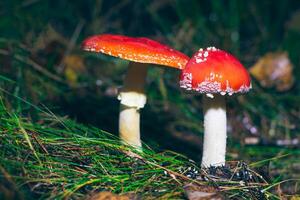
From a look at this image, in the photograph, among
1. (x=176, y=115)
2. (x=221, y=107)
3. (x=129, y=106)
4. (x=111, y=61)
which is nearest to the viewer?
(x=221, y=107)

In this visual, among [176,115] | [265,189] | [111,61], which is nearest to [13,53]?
[111,61]

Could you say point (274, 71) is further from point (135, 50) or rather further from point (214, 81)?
point (135, 50)

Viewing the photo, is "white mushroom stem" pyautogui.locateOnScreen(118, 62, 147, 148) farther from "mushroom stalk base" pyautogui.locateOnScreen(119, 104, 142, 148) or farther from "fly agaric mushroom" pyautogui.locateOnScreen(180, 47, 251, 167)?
"fly agaric mushroom" pyautogui.locateOnScreen(180, 47, 251, 167)

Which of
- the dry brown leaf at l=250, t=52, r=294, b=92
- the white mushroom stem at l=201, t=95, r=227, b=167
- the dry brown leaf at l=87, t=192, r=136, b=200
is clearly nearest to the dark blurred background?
the dry brown leaf at l=250, t=52, r=294, b=92

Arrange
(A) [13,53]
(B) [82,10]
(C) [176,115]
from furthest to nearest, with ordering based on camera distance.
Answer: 1. (B) [82,10]
2. (C) [176,115]
3. (A) [13,53]

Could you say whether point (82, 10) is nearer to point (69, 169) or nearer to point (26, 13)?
point (26, 13)

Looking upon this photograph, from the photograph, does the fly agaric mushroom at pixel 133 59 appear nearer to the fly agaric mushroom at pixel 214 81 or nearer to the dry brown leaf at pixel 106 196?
the fly agaric mushroom at pixel 214 81

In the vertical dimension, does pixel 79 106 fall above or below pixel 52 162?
above
